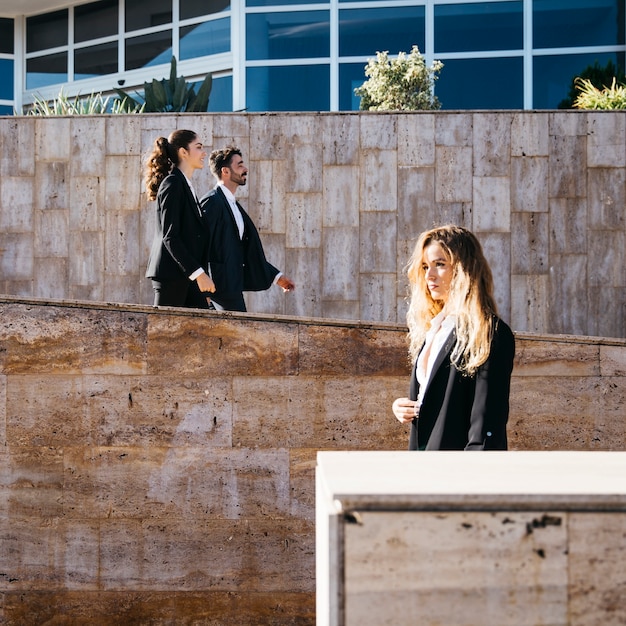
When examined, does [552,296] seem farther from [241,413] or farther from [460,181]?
[241,413]

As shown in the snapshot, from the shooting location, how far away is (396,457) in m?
2.78

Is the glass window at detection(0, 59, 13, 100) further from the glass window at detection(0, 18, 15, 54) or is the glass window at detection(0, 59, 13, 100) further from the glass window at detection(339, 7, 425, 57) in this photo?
the glass window at detection(339, 7, 425, 57)

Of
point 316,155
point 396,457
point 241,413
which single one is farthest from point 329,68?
point 396,457

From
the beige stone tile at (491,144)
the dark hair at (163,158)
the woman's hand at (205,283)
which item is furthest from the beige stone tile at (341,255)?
the woman's hand at (205,283)

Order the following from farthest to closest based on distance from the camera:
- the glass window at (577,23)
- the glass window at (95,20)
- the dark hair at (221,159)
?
1. the glass window at (95,20)
2. the glass window at (577,23)
3. the dark hair at (221,159)

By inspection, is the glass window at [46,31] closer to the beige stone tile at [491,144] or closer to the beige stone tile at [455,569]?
the beige stone tile at [491,144]

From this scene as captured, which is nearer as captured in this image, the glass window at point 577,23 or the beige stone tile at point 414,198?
the beige stone tile at point 414,198

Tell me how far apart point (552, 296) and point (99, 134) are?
500 centimetres

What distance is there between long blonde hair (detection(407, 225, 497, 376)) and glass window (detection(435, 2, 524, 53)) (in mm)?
12037

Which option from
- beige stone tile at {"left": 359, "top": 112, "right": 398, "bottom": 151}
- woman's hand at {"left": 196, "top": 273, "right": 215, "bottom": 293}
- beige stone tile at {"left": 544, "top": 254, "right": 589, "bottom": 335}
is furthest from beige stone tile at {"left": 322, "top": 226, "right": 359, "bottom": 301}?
woman's hand at {"left": 196, "top": 273, "right": 215, "bottom": 293}

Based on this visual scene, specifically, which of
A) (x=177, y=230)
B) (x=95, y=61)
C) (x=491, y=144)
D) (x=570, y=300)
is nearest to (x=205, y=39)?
(x=95, y=61)

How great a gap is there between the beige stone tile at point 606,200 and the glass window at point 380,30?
6088mm

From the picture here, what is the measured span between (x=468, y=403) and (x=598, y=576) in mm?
1305

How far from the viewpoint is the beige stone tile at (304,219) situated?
9.98m
